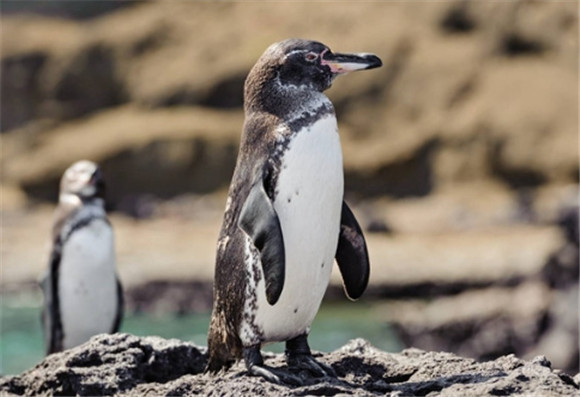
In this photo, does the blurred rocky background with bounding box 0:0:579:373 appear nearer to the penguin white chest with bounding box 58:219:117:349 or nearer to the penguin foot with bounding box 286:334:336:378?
the penguin white chest with bounding box 58:219:117:349

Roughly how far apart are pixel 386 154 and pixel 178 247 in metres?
19.0

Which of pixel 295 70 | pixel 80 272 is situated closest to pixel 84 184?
pixel 80 272

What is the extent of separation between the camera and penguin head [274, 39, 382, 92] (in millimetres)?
3877

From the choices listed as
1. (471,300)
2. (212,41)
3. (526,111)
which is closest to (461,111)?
(526,111)

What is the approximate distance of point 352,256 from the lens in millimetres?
4145

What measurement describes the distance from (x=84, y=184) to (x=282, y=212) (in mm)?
3787

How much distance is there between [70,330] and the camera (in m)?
7.21

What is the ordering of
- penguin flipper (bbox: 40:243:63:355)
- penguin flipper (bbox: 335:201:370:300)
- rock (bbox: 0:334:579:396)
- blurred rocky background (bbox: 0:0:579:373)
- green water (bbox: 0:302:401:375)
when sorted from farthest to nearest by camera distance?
blurred rocky background (bbox: 0:0:579:373)
green water (bbox: 0:302:401:375)
penguin flipper (bbox: 40:243:63:355)
penguin flipper (bbox: 335:201:370:300)
rock (bbox: 0:334:579:396)

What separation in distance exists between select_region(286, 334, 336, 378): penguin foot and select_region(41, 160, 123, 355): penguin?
3244 millimetres

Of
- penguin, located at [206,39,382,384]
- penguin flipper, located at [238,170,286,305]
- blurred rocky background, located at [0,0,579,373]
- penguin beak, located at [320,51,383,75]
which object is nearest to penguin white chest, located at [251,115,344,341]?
penguin, located at [206,39,382,384]

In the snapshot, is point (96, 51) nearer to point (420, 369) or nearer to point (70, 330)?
point (70, 330)

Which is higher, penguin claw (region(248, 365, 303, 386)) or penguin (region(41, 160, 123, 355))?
penguin (region(41, 160, 123, 355))

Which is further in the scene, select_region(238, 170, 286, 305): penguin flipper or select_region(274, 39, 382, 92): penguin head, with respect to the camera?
select_region(274, 39, 382, 92): penguin head

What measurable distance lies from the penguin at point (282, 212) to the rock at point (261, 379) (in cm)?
16
